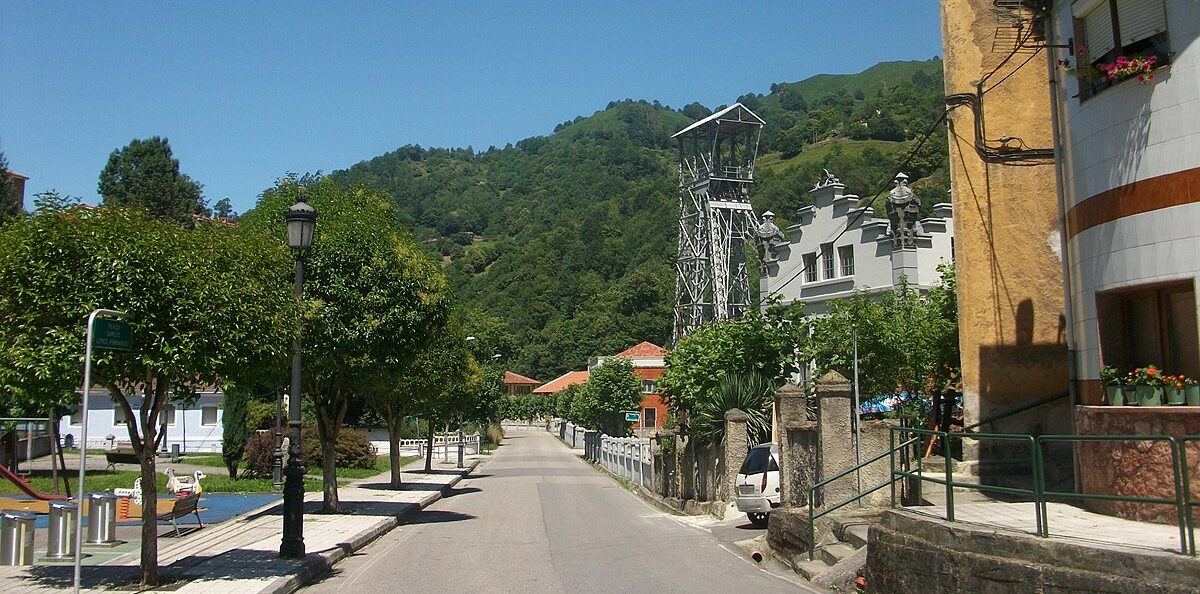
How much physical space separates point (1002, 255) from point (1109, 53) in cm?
577

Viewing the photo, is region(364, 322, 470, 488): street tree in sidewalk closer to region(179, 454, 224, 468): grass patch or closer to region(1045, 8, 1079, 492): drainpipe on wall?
region(179, 454, 224, 468): grass patch

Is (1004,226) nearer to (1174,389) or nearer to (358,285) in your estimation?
(1174,389)

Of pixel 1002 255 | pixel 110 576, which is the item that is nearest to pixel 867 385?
pixel 1002 255

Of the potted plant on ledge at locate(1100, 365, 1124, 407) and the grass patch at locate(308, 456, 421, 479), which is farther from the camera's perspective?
the grass patch at locate(308, 456, 421, 479)

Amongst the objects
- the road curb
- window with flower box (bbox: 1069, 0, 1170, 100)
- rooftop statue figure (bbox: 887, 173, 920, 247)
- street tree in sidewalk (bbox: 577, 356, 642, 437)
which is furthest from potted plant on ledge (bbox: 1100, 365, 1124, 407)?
street tree in sidewalk (bbox: 577, 356, 642, 437)

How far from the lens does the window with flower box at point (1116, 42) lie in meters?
9.96

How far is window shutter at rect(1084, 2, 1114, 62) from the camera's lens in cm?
1078

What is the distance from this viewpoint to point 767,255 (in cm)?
4609

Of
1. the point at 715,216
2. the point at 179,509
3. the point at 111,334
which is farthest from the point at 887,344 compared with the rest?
the point at 715,216

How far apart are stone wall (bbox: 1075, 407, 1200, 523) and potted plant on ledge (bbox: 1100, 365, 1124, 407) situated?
202mm

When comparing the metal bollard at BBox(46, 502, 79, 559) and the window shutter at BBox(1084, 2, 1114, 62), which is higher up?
the window shutter at BBox(1084, 2, 1114, 62)

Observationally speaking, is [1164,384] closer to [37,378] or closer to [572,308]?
[37,378]

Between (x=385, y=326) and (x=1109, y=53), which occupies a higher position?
(x=1109, y=53)

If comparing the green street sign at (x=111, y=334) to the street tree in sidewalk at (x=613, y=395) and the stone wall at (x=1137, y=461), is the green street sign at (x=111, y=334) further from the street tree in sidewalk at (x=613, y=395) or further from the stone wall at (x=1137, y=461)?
the street tree in sidewalk at (x=613, y=395)
